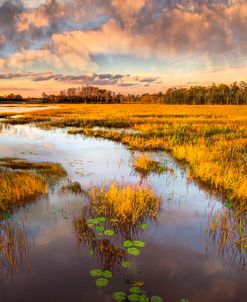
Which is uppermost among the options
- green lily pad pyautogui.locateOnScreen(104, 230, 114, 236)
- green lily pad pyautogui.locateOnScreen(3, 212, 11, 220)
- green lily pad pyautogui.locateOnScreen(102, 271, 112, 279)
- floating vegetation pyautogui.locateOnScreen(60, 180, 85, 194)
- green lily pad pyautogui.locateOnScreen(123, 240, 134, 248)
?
floating vegetation pyautogui.locateOnScreen(60, 180, 85, 194)

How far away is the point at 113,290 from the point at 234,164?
847 cm

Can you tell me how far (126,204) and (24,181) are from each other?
3636 millimetres

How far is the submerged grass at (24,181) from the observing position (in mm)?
7688

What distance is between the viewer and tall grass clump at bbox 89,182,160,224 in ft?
22.0

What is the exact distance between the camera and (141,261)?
507 centimetres

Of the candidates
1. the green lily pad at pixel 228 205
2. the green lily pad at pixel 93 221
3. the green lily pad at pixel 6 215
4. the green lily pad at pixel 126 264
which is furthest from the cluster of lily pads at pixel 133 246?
the green lily pad at pixel 228 205

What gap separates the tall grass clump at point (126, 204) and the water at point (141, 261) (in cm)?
34

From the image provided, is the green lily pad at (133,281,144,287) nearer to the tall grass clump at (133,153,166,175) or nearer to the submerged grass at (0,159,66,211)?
the submerged grass at (0,159,66,211)

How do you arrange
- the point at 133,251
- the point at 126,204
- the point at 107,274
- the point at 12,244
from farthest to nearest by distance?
the point at 126,204 < the point at 12,244 < the point at 133,251 < the point at 107,274

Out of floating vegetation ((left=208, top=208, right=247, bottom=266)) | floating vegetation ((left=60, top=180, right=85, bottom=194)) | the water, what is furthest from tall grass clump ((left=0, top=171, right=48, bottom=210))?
floating vegetation ((left=208, top=208, right=247, bottom=266))

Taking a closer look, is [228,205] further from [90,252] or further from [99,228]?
[90,252]

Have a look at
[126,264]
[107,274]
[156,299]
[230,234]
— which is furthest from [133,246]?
[230,234]

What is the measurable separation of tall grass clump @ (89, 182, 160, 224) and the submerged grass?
171 centimetres

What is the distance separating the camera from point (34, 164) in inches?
475
